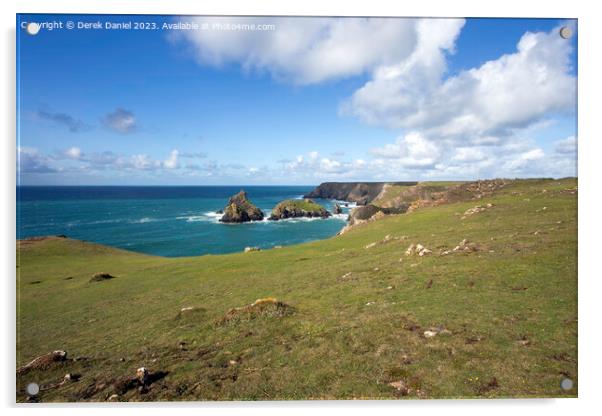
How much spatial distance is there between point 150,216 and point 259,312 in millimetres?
22575

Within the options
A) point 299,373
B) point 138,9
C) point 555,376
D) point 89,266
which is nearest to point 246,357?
point 299,373

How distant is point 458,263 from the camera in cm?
1864

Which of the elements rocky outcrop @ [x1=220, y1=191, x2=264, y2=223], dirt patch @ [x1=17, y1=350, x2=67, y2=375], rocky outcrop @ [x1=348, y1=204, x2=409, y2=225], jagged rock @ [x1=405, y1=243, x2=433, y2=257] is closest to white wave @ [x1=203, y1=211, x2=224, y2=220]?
rocky outcrop @ [x1=220, y1=191, x2=264, y2=223]

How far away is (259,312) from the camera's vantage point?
595 inches

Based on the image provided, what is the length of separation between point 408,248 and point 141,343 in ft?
61.2

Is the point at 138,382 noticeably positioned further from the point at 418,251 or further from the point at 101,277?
the point at 101,277

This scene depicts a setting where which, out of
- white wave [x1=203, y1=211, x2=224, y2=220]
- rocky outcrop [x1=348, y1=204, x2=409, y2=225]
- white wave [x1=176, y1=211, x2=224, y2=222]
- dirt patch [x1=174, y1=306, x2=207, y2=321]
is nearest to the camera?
dirt patch [x1=174, y1=306, x2=207, y2=321]

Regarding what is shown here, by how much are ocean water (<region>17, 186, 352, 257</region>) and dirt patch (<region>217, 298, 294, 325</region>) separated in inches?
405

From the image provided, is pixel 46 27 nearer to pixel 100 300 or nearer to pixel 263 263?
pixel 100 300

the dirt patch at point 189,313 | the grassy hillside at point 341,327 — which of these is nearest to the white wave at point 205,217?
the grassy hillside at point 341,327

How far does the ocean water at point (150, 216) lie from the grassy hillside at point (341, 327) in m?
5.30

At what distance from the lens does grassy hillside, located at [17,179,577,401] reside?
1096 centimetres

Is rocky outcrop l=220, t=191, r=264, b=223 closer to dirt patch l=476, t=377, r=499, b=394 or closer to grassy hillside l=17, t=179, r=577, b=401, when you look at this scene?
grassy hillside l=17, t=179, r=577, b=401

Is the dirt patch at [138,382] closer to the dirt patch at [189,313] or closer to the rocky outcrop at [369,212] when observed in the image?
the dirt patch at [189,313]
